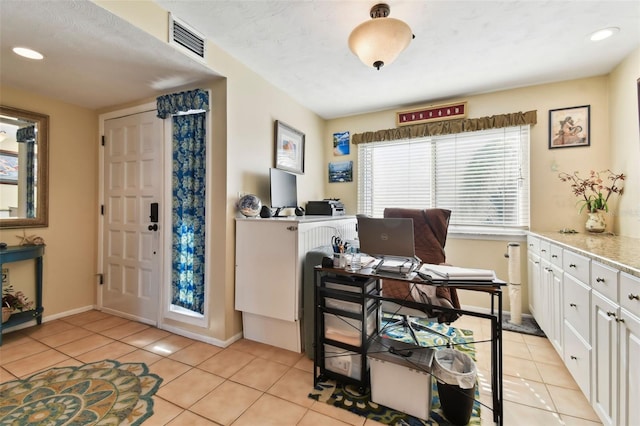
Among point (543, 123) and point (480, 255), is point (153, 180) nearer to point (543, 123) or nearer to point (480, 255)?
point (480, 255)

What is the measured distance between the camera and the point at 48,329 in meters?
2.72

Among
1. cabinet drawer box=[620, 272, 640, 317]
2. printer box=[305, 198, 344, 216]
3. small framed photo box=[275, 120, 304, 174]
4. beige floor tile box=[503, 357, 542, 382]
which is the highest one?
small framed photo box=[275, 120, 304, 174]

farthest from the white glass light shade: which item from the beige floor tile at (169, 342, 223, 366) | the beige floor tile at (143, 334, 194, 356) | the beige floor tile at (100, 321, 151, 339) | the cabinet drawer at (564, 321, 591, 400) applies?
the beige floor tile at (100, 321, 151, 339)

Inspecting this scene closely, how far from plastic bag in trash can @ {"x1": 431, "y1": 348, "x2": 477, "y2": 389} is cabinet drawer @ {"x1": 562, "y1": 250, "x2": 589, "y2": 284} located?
87 cm

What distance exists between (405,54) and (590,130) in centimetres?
212

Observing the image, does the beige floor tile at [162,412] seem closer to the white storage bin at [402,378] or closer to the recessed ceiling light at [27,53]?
the white storage bin at [402,378]

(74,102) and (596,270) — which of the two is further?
(74,102)

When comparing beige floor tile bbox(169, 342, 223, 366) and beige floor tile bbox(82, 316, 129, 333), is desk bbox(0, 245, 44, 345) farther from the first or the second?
beige floor tile bbox(169, 342, 223, 366)

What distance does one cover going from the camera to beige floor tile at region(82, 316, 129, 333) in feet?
8.99

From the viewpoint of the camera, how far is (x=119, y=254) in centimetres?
308

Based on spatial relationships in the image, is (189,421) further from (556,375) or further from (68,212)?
(68,212)

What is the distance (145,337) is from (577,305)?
137 inches

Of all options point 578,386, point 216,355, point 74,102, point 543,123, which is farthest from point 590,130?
point 74,102

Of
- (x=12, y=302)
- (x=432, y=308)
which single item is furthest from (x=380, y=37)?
(x=12, y=302)
